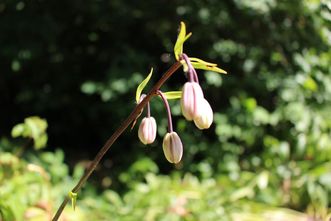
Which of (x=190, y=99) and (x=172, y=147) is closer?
(x=190, y=99)

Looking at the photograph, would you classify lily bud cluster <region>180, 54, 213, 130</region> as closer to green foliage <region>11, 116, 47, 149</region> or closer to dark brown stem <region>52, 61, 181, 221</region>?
dark brown stem <region>52, 61, 181, 221</region>

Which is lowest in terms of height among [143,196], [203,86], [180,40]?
[180,40]

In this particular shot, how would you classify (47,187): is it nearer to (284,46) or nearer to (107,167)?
(107,167)

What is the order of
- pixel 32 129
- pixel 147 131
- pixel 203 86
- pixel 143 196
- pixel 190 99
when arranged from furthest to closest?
pixel 203 86 → pixel 143 196 → pixel 32 129 → pixel 147 131 → pixel 190 99

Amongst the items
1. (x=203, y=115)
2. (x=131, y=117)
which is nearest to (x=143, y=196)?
(x=131, y=117)

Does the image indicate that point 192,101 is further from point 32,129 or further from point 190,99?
point 32,129

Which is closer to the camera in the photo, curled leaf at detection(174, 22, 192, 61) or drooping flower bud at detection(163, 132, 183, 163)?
curled leaf at detection(174, 22, 192, 61)

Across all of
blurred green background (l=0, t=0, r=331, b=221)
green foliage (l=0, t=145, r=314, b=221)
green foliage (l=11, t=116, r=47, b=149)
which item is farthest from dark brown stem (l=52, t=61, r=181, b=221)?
blurred green background (l=0, t=0, r=331, b=221)
